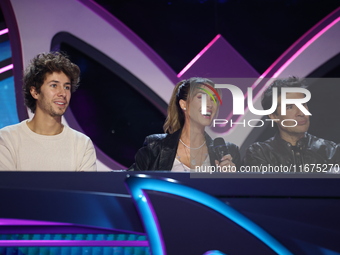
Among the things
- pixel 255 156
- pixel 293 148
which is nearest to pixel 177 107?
pixel 255 156

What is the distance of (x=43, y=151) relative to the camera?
2.65 metres

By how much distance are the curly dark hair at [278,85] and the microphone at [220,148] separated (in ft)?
1.13

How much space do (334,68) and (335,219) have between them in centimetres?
99

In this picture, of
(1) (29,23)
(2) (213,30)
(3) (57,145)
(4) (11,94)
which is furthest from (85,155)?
(2) (213,30)

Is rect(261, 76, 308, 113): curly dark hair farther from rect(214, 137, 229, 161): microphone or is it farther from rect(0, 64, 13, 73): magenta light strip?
rect(0, 64, 13, 73): magenta light strip

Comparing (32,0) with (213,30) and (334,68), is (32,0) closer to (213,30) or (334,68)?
(213,30)

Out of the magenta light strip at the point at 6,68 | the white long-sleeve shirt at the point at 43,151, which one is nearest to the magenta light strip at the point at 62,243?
the white long-sleeve shirt at the point at 43,151

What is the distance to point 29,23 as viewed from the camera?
281 cm

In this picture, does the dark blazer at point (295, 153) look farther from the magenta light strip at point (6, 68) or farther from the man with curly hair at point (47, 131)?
the magenta light strip at point (6, 68)

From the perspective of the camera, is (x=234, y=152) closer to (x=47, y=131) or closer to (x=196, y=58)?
(x=196, y=58)

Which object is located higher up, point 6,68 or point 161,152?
point 6,68

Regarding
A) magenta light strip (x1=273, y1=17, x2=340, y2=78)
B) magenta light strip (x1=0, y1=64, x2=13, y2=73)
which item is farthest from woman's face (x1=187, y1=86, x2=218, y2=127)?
magenta light strip (x1=0, y1=64, x2=13, y2=73)

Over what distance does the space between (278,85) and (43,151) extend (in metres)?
1.54

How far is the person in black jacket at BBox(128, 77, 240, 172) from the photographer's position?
8.52ft
